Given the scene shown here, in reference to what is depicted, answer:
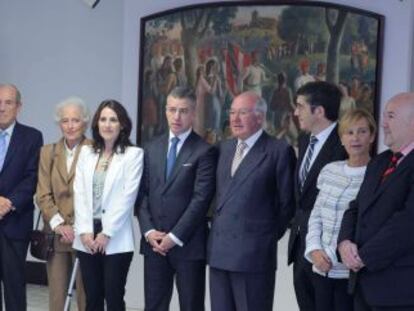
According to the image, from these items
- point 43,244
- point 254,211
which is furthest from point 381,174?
point 43,244

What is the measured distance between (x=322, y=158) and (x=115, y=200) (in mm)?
1199

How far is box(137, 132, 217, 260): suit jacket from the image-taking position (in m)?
4.13

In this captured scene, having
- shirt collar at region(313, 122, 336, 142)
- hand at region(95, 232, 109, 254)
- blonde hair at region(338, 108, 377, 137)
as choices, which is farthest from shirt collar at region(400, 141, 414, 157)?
hand at region(95, 232, 109, 254)

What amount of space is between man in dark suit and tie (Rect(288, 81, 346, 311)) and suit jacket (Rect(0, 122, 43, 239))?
1.69 metres

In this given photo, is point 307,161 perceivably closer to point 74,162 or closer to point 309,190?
point 309,190

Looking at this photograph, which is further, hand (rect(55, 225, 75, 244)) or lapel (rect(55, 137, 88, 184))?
lapel (rect(55, 137, 88, 184))

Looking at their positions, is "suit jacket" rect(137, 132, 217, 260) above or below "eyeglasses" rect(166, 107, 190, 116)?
below

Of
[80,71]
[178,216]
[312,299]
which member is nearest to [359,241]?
[312,299]

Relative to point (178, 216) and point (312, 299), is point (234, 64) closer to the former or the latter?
point (178, 216)

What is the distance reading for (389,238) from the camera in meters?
3.21

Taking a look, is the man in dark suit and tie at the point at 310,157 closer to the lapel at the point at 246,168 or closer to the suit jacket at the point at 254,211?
the suit jacket at the point at 254,211

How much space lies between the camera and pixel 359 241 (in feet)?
11.2

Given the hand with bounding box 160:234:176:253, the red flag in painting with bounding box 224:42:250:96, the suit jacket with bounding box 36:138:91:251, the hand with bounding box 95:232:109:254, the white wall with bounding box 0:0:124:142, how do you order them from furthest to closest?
the white wall with bounding box 0:0:124:142, the red flag in painting with bounding box 224:42:250:96, the suit jacket with bounding box 36:138:91:251, the hand with bounding box 95:232:109:254, the hand with bounding box 160:234:176:253

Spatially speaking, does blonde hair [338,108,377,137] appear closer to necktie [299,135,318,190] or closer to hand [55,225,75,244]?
necktie [299,135,318,190]
